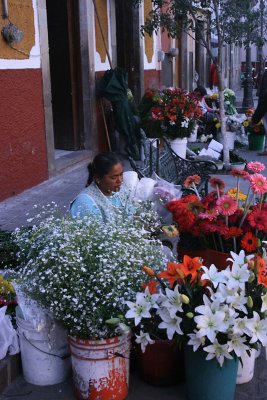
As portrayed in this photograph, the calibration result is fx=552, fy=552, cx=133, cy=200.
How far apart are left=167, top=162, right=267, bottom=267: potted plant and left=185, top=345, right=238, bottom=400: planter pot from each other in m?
0.75

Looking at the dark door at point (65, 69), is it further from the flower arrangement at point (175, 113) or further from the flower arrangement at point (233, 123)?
the flower arrangement at point (233, 123)

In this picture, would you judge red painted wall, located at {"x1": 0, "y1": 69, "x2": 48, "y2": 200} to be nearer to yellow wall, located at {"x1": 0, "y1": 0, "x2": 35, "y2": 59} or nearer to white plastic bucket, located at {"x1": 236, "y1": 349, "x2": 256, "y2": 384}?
yellow wall, located at {"x1": 0, "y1": 0, "x2": 35, "y2": 59}

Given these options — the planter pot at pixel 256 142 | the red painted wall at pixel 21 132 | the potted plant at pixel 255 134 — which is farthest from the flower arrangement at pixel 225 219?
the planter pot at pixel 256 142

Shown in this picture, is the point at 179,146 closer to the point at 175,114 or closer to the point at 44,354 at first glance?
the point at 175,114

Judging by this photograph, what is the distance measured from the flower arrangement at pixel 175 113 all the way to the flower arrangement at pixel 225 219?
15.4ft

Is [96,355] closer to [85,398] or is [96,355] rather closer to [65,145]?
[85,398]

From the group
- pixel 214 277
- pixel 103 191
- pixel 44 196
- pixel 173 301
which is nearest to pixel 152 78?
pixel 44 196

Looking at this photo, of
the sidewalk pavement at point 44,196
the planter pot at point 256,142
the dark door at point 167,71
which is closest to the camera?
the sidewalk pavement at point 44,196

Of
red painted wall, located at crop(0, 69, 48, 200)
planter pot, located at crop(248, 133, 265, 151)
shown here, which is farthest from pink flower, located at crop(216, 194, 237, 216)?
planter pot, located at crop(248, 133, 265, 151)

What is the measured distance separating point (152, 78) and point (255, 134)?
306cm

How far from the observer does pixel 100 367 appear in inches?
110

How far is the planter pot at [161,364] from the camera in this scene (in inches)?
118

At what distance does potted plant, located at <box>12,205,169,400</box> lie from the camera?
2.65 m

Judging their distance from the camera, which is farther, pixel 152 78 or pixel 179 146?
pixel 152 78
